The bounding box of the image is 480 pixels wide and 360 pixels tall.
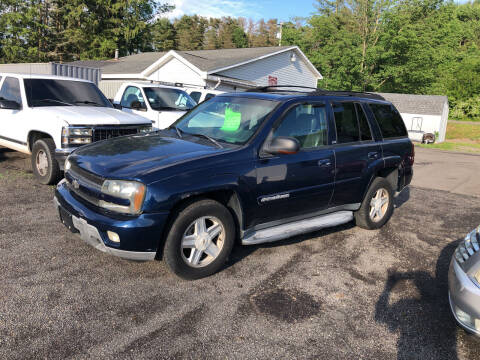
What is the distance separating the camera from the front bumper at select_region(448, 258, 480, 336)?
2.83 meters

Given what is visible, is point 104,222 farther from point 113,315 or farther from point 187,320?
point 187,320

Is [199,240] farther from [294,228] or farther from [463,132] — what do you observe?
[463,132]

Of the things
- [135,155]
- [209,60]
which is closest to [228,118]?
[135,155]

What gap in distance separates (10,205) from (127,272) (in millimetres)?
2770

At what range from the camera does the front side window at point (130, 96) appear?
9947 mm

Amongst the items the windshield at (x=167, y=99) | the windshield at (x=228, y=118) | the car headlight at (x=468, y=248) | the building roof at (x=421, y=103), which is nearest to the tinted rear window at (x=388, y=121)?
the windshield at (x=228, y=118)

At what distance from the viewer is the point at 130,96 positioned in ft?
33.0

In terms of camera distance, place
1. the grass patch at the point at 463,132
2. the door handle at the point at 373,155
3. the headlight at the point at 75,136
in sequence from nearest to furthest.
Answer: the door handle at the point at 373,155 < the headlight at the point at 75,136 < the grass patch at the point at 463,132

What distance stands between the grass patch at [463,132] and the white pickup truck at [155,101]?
35996mm

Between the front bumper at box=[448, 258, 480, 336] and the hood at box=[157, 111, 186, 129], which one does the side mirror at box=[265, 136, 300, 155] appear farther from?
the hood at box=[157, 111, 186, 129]

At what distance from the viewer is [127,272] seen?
380 cm

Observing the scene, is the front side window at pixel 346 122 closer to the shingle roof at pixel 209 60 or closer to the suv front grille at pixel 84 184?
the suv front grille at pixel 84 184

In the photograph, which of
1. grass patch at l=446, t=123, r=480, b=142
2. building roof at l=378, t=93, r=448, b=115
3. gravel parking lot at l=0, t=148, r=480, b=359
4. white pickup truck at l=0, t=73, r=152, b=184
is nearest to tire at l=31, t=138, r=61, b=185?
white pickup truck at l=0, t=73, r=152, b=184

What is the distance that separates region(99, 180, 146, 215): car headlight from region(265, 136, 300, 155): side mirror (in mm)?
1389
